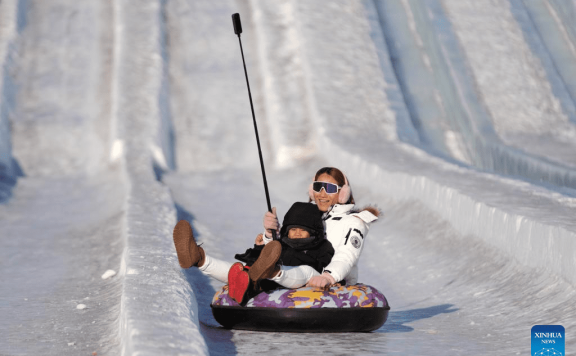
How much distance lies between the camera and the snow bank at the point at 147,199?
3664mm

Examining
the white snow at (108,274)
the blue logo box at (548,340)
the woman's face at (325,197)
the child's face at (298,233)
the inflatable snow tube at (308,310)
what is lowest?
the blue logo box at (548,340)

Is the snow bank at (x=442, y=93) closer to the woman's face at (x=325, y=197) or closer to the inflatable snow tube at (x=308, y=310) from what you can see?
the woman's face at (x=325, y=197)

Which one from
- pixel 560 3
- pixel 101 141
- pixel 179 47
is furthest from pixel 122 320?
pixel 560 3

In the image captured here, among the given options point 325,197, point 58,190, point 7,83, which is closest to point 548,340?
point 325,197

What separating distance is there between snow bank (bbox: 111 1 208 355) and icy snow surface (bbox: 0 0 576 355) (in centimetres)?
3

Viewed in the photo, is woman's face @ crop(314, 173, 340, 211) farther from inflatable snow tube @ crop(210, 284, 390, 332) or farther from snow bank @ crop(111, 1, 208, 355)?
snow bank @ crop(111, 1, 208, 355)

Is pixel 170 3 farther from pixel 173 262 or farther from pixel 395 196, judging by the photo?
pixel 173 262

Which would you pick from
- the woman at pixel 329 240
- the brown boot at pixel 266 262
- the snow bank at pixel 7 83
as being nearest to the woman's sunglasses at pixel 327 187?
the woman at pixel 329 240

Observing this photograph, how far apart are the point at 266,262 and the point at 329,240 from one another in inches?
27.9

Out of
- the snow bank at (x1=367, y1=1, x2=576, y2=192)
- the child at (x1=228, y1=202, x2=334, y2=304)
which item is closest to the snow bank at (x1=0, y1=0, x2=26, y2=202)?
the snow bank at (x1=367, y1=1, x2=576, y2=192)

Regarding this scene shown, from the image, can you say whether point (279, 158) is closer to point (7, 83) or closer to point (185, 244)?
point (7, 83)

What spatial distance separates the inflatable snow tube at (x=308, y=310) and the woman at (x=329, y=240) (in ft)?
0.24

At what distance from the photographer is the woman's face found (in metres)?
4.60

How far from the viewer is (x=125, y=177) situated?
10.5 metres
